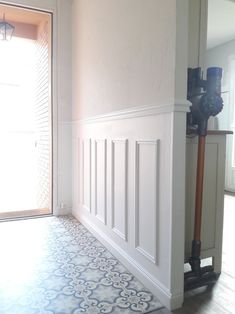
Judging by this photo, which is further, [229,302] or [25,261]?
[25,261]

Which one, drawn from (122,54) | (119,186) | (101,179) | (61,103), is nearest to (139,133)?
(119,186)

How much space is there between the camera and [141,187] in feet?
5.91

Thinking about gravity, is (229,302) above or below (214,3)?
below

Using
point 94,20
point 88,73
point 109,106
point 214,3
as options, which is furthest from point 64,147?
point 214,3

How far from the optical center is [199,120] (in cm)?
167

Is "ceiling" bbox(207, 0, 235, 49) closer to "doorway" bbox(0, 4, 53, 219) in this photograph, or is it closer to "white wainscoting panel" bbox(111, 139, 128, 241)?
"white wainscoting panel" bbox(111, 139, 128, 241)

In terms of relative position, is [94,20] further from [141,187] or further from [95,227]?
[95,227]

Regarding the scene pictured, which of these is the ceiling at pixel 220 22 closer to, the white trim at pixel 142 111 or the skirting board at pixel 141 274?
the white trim at pixel 142 111

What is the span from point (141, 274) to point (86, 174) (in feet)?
4.43

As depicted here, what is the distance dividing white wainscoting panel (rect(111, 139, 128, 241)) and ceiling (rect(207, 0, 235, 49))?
2.60 metres

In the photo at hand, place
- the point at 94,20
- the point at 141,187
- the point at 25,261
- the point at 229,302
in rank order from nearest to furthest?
1. the point at 229,302
2. the point at 141,187
3. the point at 25,261
4. the point at 94,20

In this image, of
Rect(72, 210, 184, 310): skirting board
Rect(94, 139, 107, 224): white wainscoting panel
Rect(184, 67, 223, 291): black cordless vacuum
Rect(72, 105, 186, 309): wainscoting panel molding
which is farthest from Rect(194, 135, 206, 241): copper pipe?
Rect(94, 139, 107, 224): white wainscoting panel

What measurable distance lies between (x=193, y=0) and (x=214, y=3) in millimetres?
2039

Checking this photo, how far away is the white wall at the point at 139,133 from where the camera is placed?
4.89 ft
